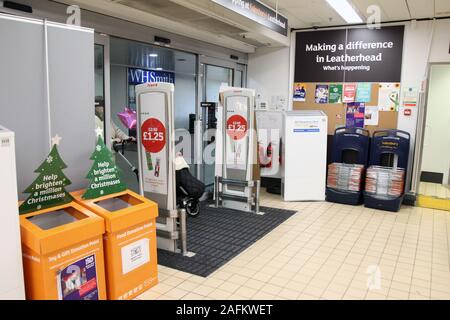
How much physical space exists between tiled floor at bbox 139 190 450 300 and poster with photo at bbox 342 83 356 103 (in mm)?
2252

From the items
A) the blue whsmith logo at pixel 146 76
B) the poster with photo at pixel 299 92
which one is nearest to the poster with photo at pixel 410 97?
the poster with photo at pixel 299 92

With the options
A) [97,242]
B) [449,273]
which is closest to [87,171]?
[97,242]

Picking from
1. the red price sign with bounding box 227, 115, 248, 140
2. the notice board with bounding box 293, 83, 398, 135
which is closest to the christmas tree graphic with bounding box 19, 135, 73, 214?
the red price sign with bounding box 227, 115, 248, 140

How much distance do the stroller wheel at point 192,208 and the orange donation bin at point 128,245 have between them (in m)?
1.83

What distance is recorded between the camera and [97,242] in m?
2.74

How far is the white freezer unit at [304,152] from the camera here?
19.7 ft

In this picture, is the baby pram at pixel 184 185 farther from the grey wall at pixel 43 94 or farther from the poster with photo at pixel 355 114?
the poster with photo at pixel 355 114

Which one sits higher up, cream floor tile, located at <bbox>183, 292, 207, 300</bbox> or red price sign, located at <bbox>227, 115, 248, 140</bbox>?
red price sign, located at <bbox>227, 115, 248, 140</bbox>

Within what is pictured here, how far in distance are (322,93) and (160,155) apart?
13.4 feet

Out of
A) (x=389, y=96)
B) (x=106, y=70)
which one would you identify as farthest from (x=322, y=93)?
(x=106, y=70)

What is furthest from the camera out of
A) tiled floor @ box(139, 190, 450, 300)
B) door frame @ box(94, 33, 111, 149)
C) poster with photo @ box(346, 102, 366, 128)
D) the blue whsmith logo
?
poster with photo @ box(346, 102, 366, 128)

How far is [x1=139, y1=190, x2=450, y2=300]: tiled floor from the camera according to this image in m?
3.19

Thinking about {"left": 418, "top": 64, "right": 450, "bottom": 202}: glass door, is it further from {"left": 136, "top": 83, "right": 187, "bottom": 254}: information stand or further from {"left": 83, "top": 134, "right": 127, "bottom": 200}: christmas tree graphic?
{"left": 83, "top": 134, "right": 127, "bottom": 200}: christmas tree graphic
